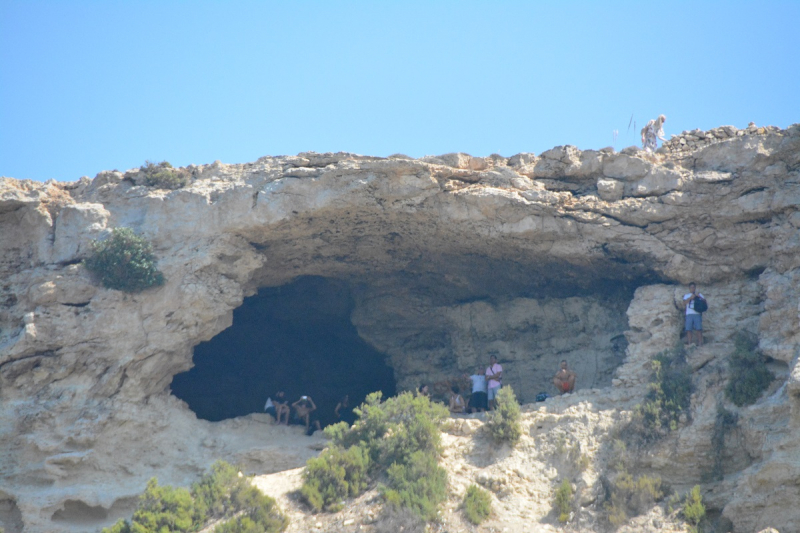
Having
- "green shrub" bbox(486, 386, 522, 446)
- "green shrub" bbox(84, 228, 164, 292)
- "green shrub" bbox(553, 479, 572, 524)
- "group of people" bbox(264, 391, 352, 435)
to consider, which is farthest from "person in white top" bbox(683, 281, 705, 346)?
"green shrub" bbox(84, 228, 164, 292)

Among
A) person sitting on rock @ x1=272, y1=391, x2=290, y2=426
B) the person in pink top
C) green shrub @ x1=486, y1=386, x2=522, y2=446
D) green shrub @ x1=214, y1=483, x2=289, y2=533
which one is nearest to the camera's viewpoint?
green shrub @ x1=214, y1=483, x2=289, y2=533

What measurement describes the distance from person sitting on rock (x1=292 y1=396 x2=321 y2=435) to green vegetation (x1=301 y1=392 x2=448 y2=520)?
8.93 feet

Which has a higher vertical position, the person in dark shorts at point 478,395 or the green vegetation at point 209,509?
the person in dark shorts at point 478,395

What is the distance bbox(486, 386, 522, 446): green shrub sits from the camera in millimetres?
12234

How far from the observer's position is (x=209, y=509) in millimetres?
11641

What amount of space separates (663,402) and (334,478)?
197 inches

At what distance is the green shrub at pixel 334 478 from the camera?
1152cm

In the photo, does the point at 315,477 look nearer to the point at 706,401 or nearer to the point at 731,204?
the point at 706,401

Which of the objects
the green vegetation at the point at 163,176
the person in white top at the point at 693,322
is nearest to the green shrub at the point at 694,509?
the person in white top at the point at 693,322

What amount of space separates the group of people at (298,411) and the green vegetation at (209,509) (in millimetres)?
3473

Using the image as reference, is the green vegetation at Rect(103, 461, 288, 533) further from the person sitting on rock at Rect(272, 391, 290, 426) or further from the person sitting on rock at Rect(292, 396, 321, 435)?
the person sitting on rock at Rect(292, 396, 321, 435)

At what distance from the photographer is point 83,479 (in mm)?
12648

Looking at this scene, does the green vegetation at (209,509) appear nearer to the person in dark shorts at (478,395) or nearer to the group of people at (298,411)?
the group of people at (298,411)

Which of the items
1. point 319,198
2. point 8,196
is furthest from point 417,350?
point 8,196
